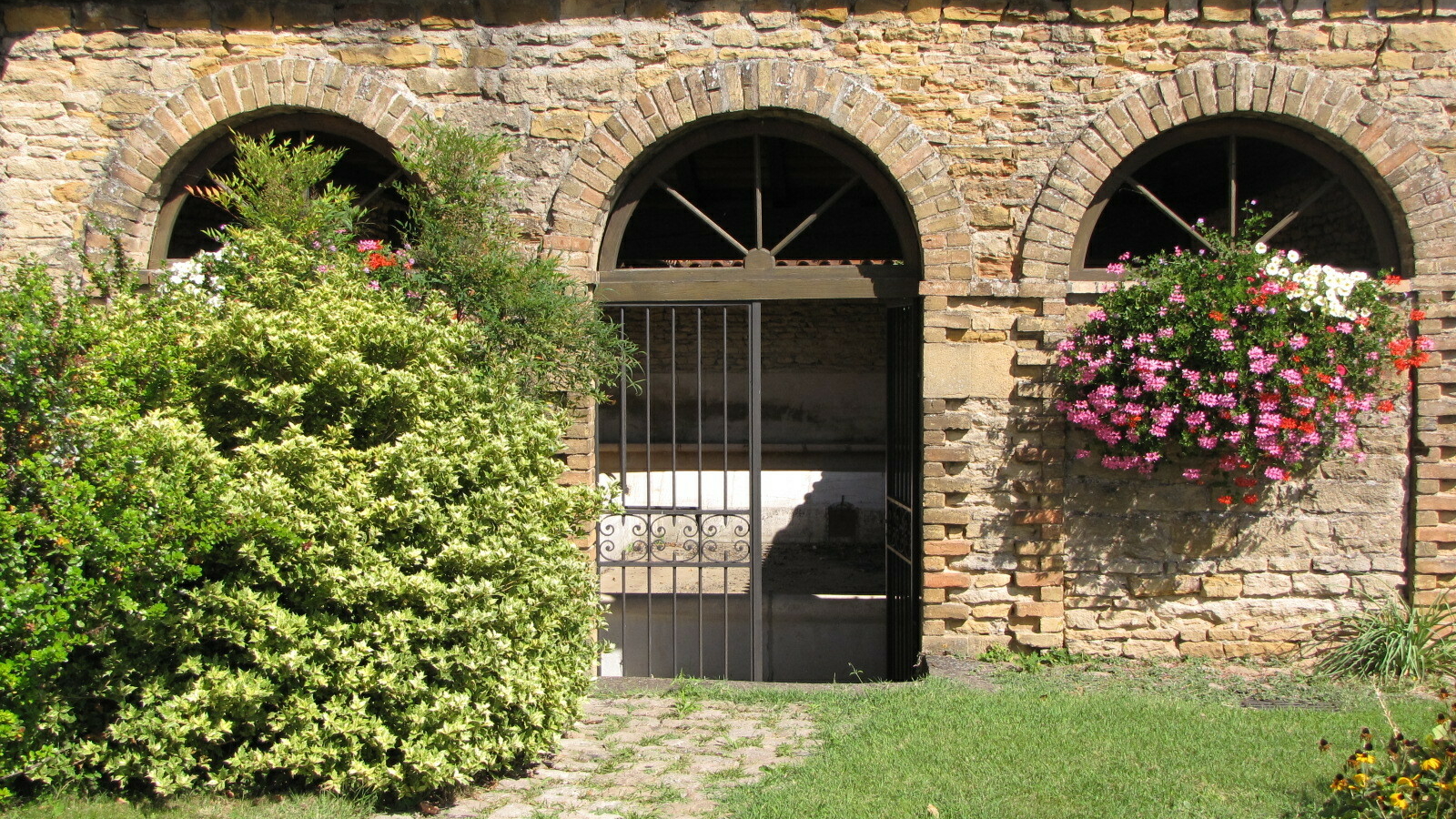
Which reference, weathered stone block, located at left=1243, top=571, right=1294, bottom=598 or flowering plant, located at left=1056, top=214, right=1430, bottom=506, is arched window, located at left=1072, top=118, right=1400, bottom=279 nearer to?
flowering plant, located at left=1056, top=214, right=1430, bottom=506

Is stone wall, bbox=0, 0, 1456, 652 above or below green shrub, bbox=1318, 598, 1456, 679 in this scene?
above

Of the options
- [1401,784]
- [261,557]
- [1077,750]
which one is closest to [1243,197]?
[1077,750]

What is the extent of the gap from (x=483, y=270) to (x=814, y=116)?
202 cm

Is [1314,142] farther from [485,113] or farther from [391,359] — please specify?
[391,359]

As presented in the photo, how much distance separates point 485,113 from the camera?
554cm

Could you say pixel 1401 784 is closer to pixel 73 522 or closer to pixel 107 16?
pixel 73 522

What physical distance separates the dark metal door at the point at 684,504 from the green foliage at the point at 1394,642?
10.5 feet

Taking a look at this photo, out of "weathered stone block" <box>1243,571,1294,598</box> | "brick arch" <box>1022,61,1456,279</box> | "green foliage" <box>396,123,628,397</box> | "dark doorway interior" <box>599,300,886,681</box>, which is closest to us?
"green foliage" <box>396,123,628,397</box>

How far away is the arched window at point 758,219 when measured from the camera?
5.55m

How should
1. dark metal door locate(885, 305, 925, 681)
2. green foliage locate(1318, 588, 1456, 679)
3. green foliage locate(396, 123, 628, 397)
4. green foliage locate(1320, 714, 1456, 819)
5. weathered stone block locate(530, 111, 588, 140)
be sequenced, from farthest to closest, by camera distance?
dark metal door locate(885, 305, 925, 681), weathered stone block locate(530, 111, 588, 140), green foliage locate(1318, 588, 1456, 679), green foliage locate(396, 123, 628, 397), green foliage locate(1320, 714, 1456, 819)

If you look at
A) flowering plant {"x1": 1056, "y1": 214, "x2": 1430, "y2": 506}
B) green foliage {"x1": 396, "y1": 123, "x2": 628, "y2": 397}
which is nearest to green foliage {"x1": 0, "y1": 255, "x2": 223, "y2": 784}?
green foliage {"x1": 396, "y1": 123, "x2": 628, "y2": 397}

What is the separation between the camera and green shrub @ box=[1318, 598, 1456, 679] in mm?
5082

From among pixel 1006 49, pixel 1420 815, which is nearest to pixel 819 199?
pixel 1006 49

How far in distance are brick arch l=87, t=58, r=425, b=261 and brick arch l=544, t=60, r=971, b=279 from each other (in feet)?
3.78
